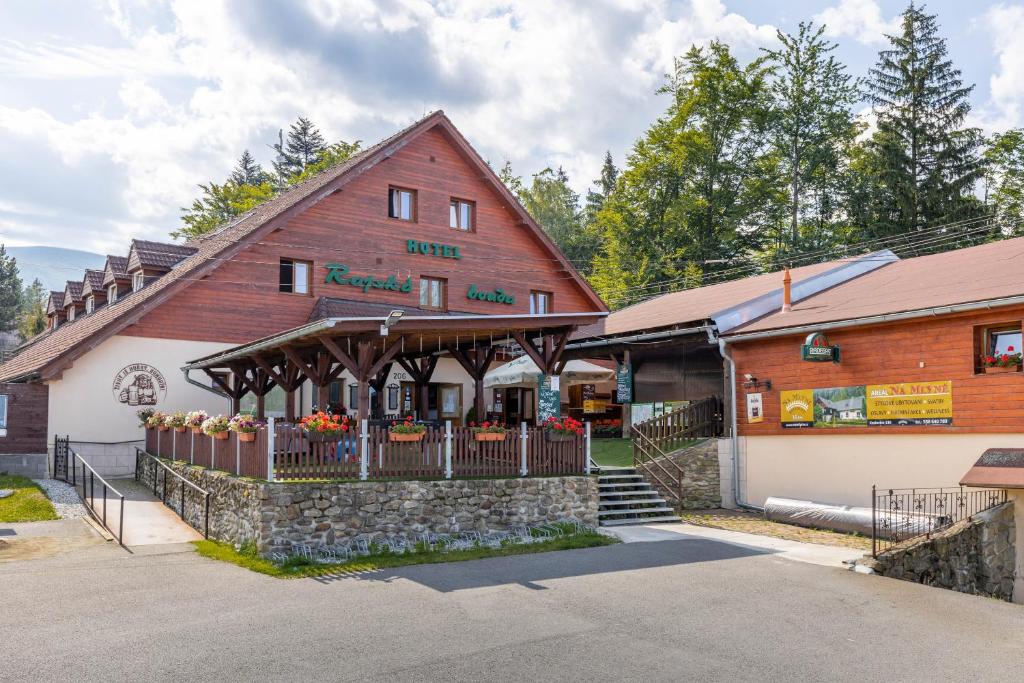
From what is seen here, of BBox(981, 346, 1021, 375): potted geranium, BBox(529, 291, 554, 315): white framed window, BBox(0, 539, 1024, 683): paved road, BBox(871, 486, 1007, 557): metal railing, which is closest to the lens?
BBox(0, 539, 1024, 683): paved road

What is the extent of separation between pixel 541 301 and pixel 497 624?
20080 mm

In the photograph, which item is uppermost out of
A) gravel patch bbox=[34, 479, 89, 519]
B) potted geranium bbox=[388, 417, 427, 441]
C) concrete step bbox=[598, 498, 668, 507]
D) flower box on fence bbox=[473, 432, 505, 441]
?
potted geranium bbox=[388, 417, 427, 441]

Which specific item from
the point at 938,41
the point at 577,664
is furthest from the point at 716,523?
the point at 938,41

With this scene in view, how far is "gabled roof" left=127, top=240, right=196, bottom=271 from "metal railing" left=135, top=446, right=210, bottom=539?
6.82 metres

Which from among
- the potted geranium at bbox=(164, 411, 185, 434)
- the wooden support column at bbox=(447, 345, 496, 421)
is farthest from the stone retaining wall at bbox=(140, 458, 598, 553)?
the wooden support column at bbox=(447, 345, 496, 421)

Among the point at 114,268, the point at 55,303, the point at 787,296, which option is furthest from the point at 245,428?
the point at 55,303

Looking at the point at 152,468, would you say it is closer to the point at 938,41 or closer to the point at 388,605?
the point at 388,605

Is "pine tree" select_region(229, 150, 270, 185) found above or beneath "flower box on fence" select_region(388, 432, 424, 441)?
above

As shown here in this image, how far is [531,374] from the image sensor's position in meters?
19.9

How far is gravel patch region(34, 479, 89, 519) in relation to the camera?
1480 centimetres

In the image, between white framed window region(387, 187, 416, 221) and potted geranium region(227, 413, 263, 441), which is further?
white framed window region(387, 187, 416, 221)

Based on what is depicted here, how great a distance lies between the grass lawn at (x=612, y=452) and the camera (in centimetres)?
1936

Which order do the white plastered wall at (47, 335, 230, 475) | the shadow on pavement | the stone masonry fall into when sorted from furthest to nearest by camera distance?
the white plastered wall at (47, 335, 230, 475), the stone masonry, the shadow on pavement

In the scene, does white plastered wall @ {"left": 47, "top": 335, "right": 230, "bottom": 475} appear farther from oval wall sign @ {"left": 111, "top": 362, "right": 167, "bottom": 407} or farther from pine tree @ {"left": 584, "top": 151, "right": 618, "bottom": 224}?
pine tree @ {"left": 584, "top": 151, "right": 618, "bottom": 224}
